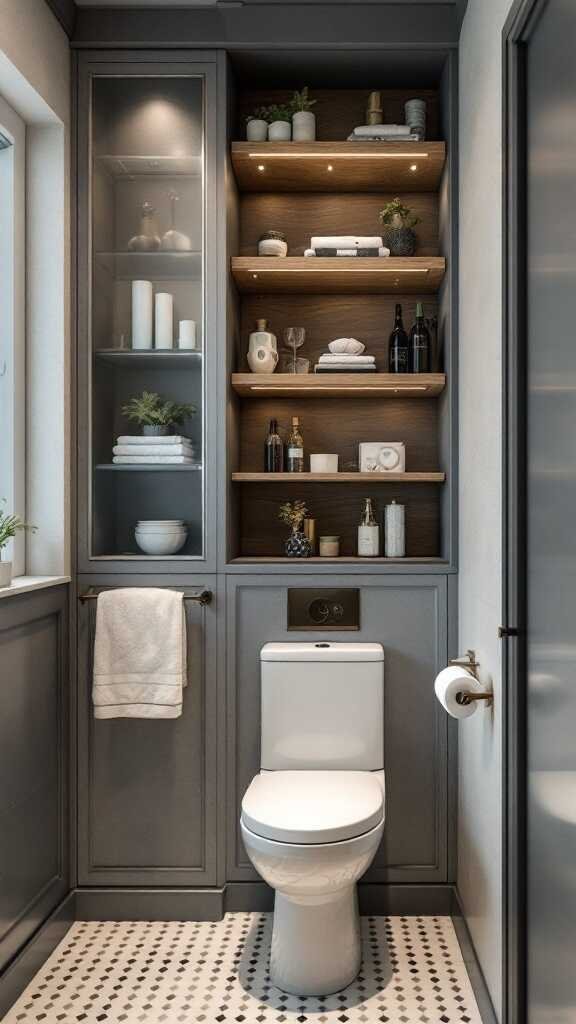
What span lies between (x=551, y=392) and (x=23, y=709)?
5.03ft

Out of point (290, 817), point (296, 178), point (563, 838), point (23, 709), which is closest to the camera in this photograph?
point (563, 838)

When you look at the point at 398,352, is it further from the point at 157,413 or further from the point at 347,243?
the point at 157,413

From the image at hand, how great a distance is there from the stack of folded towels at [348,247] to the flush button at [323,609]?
3.46ft

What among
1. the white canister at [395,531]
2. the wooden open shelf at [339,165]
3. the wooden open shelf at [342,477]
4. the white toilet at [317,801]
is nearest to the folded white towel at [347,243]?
the wooden open shelf at [339,165]

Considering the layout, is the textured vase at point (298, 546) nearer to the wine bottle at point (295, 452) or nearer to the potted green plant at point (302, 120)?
the wine bottle at point (295, 452)

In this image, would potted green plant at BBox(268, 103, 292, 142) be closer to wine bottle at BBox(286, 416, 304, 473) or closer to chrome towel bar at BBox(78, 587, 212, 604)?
wine bottle at BBox(286, 416, 304, 473)

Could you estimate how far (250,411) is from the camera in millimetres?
2754

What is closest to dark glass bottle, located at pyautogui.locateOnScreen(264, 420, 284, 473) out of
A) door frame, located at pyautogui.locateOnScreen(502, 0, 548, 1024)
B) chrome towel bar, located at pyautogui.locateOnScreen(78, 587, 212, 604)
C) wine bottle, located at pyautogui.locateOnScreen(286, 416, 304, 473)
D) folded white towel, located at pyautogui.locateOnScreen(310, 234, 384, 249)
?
wine bottle, located at pyautogui.locateOnScreen(286, 416, 304, 473)

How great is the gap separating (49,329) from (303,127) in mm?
1038

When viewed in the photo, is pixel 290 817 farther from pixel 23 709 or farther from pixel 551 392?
pixel 551 392

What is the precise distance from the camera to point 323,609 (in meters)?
2.44

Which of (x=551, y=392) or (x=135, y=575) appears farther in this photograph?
(x=135, y=575)

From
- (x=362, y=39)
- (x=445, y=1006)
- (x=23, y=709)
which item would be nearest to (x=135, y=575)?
(x=23, y=709)

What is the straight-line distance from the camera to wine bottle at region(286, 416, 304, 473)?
103 inches
